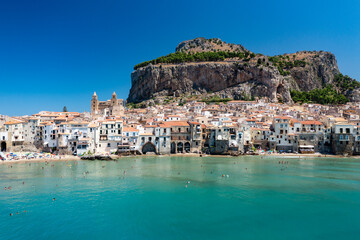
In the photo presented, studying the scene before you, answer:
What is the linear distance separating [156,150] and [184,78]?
6548 centimetres

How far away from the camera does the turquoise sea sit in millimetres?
17953

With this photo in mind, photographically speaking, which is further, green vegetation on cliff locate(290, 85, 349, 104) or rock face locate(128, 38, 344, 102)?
rock face locate(128, 38, 344, 102)

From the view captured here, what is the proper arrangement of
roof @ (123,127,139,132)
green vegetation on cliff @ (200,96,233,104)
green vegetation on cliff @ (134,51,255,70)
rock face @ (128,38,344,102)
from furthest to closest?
green vegetation on cliff @ (134,51,255,70) < rock face @ (128,38,344,102) < green vegetation on cliff @ (200,96,233,104) < roof @ (123,127,139,132)

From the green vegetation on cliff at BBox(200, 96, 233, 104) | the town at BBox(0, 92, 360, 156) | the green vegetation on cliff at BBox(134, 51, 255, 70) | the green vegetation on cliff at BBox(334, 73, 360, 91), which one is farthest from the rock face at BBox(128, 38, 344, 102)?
the town at BBox(0, 92, 360, 156)

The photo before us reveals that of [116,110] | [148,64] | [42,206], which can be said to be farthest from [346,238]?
[148,64]

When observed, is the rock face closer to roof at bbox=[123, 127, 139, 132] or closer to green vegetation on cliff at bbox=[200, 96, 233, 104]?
green vegetation on cliff at bbox=[200, 96, 233, 104]

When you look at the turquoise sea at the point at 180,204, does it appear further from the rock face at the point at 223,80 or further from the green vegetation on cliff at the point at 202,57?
the green vegetation on cliff at the point at 202,57

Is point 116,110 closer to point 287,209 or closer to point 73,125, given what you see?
point 73,125

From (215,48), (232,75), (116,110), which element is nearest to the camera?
(116,110)

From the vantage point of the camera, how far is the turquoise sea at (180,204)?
1795 centimetres

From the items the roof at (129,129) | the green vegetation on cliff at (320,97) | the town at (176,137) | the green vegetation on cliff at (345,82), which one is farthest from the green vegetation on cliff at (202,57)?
the roof at (129,129)

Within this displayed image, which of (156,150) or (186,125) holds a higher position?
(186,125)

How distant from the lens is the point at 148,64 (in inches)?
4993

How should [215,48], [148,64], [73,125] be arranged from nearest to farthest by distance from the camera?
[73,125], [148,64], [215,48]
